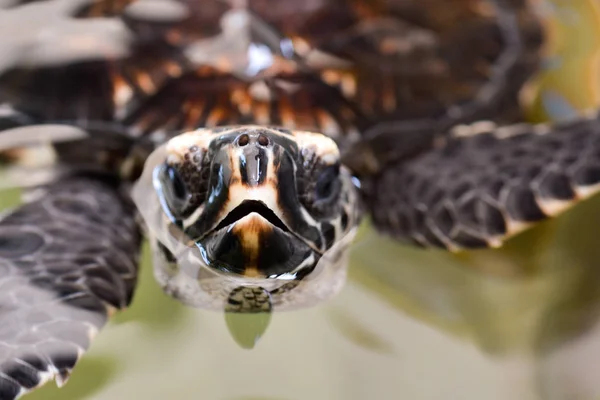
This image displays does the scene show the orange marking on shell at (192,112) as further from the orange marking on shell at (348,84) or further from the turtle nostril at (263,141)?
the turtle nostril at (263,141)

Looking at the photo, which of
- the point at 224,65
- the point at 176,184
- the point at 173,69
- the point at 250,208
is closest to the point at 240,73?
the point at 224,65

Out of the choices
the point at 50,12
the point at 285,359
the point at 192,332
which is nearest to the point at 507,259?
the point at 285,359

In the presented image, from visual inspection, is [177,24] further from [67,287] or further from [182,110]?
[67,287]

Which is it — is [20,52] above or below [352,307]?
above

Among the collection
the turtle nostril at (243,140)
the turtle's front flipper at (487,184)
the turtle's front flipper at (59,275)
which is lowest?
the turtle's front flipper at (59,275)

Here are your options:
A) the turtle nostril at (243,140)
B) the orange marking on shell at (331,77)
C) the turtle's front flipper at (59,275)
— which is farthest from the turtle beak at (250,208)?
the orange marking on shell at (331,77)

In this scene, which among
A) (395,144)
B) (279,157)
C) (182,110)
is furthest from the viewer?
(395,144)

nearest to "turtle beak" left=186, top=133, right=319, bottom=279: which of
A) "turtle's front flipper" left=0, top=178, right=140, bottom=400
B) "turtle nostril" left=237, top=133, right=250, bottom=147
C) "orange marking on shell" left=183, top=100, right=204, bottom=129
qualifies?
"turtle nostril" left=237, top=133, right=250, bottom=147

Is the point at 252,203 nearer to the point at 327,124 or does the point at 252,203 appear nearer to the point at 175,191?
the point at 175,191
